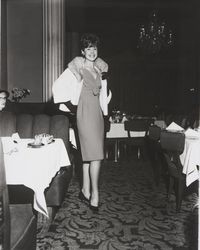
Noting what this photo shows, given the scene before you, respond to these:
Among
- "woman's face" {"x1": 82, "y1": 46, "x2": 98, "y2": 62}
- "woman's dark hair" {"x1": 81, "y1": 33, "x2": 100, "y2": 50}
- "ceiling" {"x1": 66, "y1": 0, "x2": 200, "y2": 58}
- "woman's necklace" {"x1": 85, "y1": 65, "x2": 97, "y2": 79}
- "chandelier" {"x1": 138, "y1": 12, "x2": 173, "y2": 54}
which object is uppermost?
"ceiling" {"x1": 66, "y1": 0, "x2": 200, "y2": 58}

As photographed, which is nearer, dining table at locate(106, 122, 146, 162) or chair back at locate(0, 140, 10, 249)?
chair back at locate(0, 140, 10, 249)

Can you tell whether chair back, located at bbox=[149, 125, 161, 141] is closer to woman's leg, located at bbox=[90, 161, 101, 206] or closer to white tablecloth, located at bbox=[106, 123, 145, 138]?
woman's leg, located at bbox=[90, 161, 101, 206]

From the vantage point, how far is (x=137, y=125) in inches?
236

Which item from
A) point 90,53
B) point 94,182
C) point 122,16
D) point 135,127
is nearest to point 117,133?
point 135,127

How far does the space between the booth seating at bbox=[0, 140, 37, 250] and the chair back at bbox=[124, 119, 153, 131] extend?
4.13 meters

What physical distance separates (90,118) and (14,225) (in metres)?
1.80

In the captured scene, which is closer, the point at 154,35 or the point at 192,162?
the point at 192,162

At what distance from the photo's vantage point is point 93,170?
3.54 meters

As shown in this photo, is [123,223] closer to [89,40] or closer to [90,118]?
[90,118]

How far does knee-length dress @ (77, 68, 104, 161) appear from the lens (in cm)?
346

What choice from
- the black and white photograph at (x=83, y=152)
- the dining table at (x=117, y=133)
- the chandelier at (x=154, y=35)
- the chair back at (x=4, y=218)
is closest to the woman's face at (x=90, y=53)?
the black and white photograph at (x=83, y=152)

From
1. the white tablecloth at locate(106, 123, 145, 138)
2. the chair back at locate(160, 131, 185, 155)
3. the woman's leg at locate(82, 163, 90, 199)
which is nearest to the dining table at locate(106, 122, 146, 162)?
the white tablecloth at locate(106, 123, 145, 138)

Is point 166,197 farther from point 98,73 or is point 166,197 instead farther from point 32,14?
point 32,14

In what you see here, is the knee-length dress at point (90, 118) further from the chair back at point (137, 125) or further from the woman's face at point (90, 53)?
the chair back at point (137, 125)
